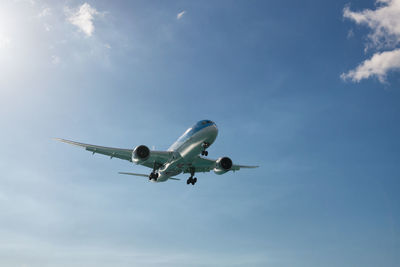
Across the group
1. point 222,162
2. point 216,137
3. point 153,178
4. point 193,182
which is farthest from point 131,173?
point 216,137

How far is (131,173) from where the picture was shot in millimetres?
49531

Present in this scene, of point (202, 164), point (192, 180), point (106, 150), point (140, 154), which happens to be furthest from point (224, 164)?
point (106, 150)

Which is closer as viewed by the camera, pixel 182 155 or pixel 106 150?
pixel 182 155

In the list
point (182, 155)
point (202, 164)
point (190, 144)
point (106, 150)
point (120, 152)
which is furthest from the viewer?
point (202, 164)

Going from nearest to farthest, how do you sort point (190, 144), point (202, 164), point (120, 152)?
point (190, 144), point (120, 152), point (202, 164)

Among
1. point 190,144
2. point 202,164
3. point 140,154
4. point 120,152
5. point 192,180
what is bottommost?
point 192,180

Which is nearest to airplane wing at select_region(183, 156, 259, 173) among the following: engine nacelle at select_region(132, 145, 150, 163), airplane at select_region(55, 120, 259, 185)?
airplane at select_region(55, 120, 259, 185)

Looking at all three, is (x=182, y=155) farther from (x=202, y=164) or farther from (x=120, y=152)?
(x=120, y=152)

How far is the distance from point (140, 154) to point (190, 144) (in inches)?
242

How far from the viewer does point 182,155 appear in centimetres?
4084

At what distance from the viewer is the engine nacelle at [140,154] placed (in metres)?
40.2

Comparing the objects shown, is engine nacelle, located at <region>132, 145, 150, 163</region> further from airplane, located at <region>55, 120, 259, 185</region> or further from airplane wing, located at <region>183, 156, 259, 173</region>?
airplane wing, located at <region>183, 156, 259, 173</region>

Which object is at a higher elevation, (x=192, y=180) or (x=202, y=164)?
(x=202, y=164)

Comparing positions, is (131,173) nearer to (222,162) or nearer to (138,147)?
(138,147)
